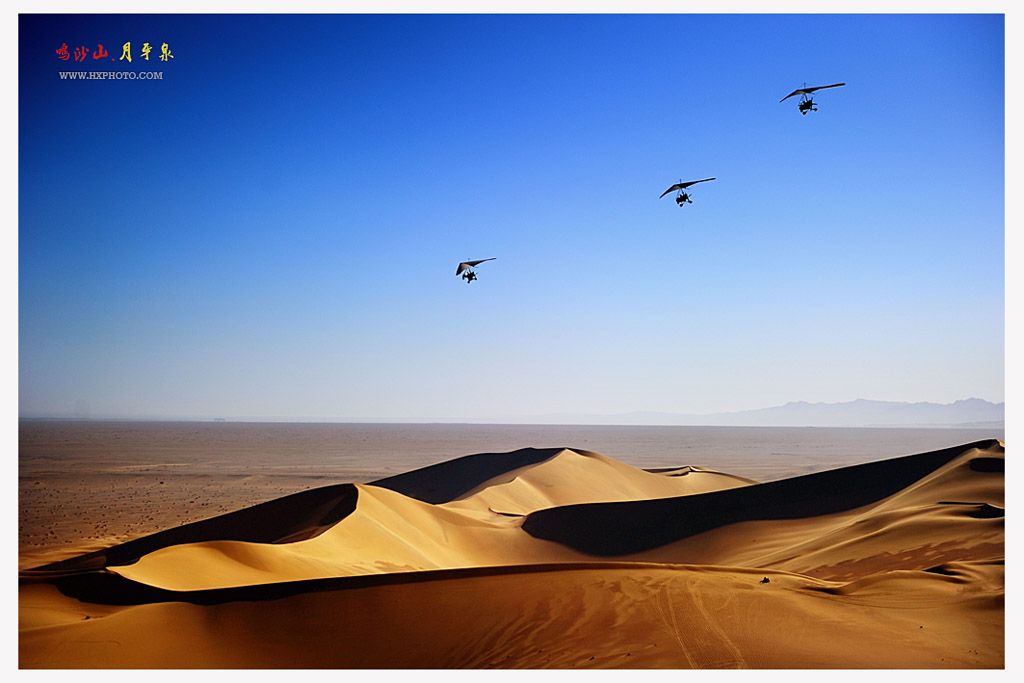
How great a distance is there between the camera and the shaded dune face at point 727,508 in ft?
58.2

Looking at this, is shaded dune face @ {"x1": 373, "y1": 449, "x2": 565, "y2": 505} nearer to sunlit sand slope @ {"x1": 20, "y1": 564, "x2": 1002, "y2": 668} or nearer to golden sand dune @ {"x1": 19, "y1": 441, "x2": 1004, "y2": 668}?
golden sand dune @ {"x1": 19, "y1": 441, "x2": 1004, "y2": 668}

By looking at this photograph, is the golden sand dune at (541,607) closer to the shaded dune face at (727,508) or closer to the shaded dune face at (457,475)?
the shaded dune face at (727,508)

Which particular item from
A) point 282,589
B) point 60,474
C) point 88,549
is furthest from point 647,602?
point 60,474

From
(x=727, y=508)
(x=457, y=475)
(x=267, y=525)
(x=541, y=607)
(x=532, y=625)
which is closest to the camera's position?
(x=532, y=625)

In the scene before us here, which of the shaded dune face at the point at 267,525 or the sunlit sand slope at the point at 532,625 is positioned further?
the shaded dune face at the point at 267,525

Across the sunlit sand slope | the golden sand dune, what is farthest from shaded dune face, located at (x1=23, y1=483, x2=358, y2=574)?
the sunlit sand slope

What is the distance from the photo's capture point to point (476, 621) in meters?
8.86

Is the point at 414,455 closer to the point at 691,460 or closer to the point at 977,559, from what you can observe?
the point at 691,460

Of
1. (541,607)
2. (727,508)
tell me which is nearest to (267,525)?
(541,607)

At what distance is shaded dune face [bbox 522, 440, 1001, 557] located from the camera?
58.2 feet

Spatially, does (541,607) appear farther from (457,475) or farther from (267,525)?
(457,475)

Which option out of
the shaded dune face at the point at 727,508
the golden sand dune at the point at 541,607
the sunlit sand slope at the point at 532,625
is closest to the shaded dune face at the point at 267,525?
the golden sand dune at the point at 541,607

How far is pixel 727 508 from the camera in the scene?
1833 cm

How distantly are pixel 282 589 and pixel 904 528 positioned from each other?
9.82 metres
